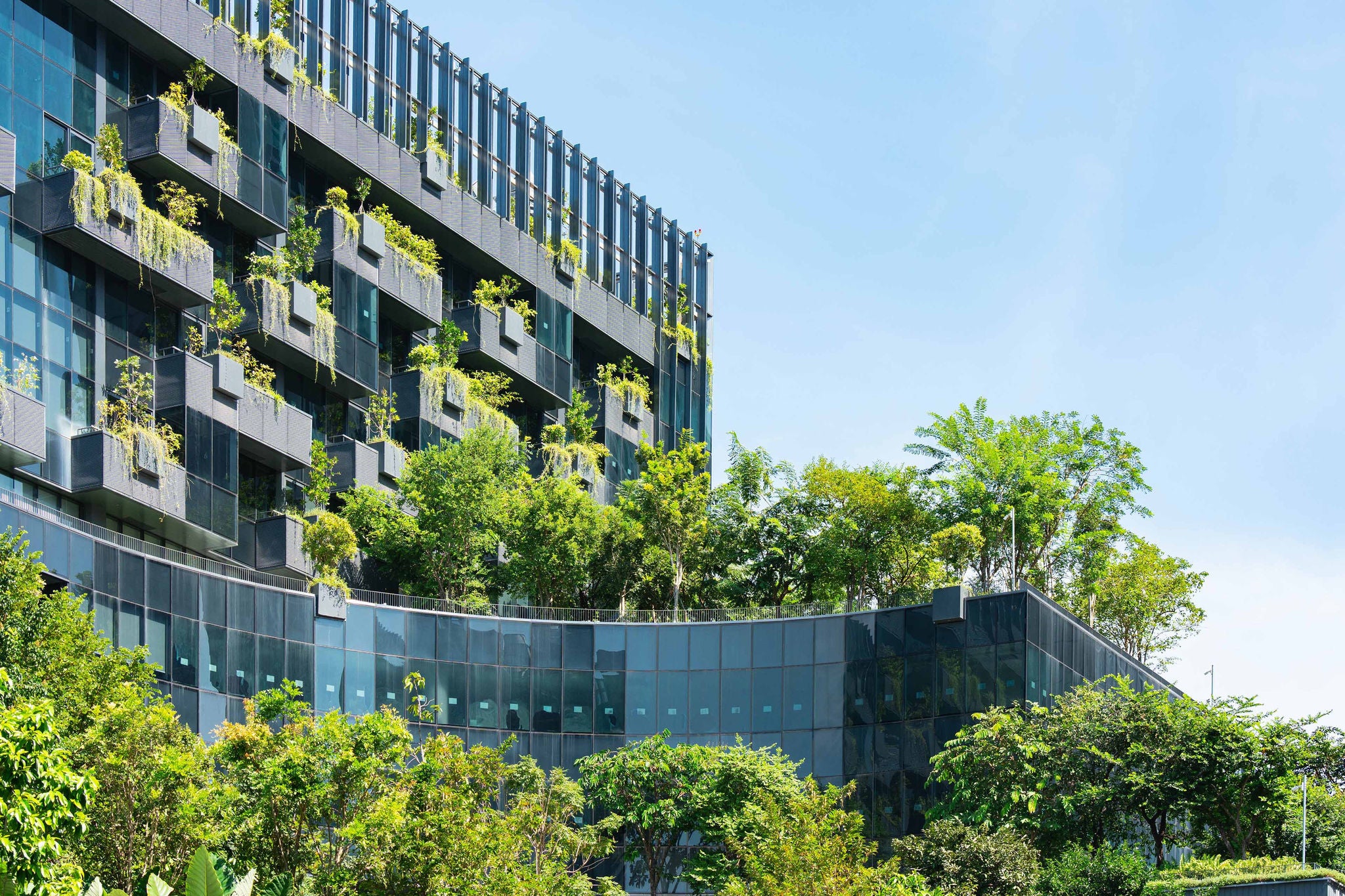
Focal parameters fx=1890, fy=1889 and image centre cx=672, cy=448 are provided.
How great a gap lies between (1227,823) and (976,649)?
927cm

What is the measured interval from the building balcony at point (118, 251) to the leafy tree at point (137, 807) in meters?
20.5

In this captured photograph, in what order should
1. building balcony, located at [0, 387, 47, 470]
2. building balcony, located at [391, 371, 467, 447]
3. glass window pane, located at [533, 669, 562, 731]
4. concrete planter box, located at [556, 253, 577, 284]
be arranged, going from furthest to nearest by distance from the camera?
concrete planter box, located at [556, 253, 577, 284]
building balcony, located at [391, 371, 467, 447]
glass window pane, located at [533, 669, 562, 731]
building balcony, located at [0, 387, 47, 470]

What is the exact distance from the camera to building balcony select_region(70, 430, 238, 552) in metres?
54.1

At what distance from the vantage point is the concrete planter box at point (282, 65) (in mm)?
63281

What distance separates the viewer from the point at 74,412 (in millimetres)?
54875

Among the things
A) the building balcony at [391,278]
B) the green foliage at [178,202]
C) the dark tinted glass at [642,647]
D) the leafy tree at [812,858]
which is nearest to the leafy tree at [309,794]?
the leafy tree at [812,858]

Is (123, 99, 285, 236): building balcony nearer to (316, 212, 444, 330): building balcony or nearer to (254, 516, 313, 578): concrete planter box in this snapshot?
(316, 212, 444, 330): building balcony

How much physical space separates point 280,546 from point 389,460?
6.45 m

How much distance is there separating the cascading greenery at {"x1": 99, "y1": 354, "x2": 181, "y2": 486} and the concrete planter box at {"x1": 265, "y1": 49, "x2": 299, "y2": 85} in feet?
38.7

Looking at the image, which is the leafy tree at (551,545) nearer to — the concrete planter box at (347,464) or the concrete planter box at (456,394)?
the concrete planter box at (347,464)

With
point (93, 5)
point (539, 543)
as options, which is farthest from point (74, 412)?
point (539, 543)

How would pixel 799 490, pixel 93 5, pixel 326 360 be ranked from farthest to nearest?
pixel 799 490, pixel 326 360, pixel 93 5

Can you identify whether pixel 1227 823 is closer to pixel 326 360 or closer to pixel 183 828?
pixel 183 828

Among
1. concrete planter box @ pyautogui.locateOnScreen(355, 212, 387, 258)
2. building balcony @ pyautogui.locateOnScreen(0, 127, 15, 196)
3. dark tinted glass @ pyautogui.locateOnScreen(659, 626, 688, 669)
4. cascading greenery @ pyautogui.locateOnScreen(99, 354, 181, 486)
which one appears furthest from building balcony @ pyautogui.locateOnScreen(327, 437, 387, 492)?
building balcony @ pyautogui.locateOnScreen(0, 127, 15, 196)
